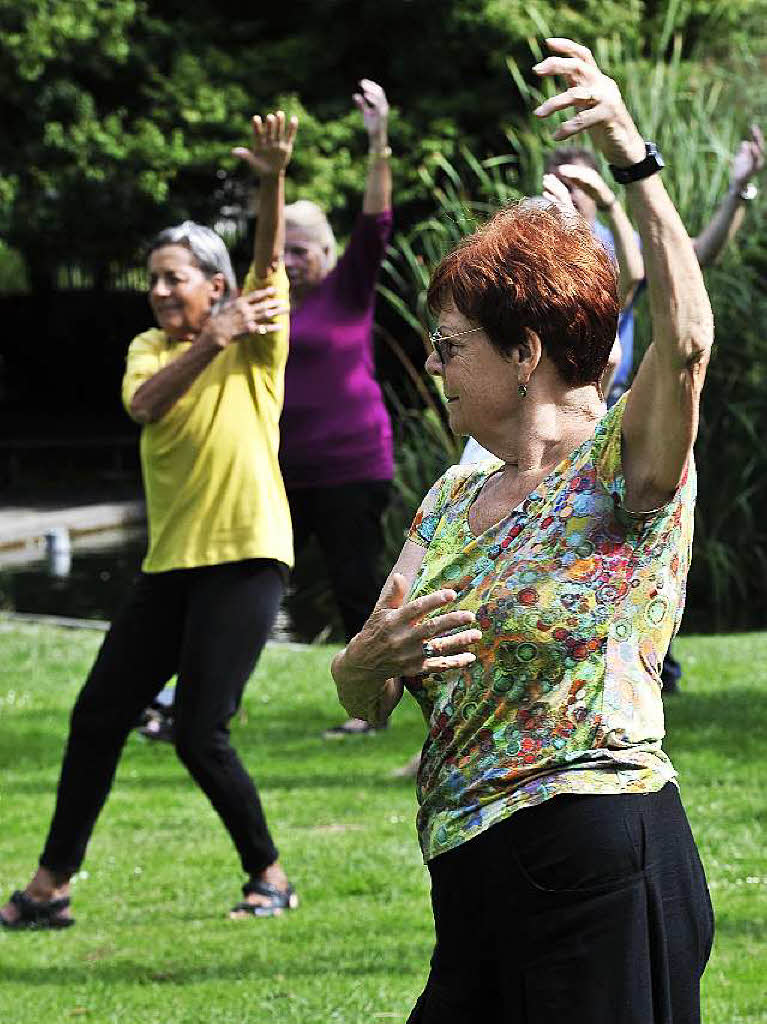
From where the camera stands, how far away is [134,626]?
5.07 m

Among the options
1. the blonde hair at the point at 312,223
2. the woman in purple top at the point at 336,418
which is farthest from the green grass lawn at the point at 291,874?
the blonde hair at the point at 312,223

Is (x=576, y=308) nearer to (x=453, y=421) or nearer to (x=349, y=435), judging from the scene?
(x=453, y=421)

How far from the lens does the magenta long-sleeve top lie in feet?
23.1

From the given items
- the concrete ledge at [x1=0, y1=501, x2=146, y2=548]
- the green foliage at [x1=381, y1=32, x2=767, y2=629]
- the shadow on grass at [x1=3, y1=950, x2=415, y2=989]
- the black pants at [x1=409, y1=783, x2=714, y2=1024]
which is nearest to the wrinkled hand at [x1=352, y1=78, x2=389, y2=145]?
the shadow on grass at [x1=3, y1=950, x2=415, y2=989]

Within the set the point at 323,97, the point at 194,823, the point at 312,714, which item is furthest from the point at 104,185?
A: the point at 194,823

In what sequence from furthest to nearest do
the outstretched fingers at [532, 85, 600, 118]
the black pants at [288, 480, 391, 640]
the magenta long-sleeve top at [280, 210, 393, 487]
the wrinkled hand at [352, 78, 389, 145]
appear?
the black pants at [288, 480, 391, 640] < the magenta long-sleeve top at [280, 210, 393, 487] < the wrinkled hand at [352, 78, 389, 145] < the outstretched fingers at [532, 85, 600, 118]

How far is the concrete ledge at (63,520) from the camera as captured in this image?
1814cm

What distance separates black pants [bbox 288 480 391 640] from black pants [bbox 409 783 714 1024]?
463 cm

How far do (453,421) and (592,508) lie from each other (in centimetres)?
32

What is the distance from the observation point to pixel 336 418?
7.19 metres

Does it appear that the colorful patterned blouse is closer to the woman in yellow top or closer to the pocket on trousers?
the pocket on trousers

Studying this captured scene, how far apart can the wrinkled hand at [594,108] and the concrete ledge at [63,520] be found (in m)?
15.9

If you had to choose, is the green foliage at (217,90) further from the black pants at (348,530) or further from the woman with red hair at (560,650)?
the woman with red hair at (560,650)

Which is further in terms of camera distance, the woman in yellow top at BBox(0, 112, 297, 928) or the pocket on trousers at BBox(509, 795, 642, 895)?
the woman in yellow top at BBox(0, 112, 297, 928)
